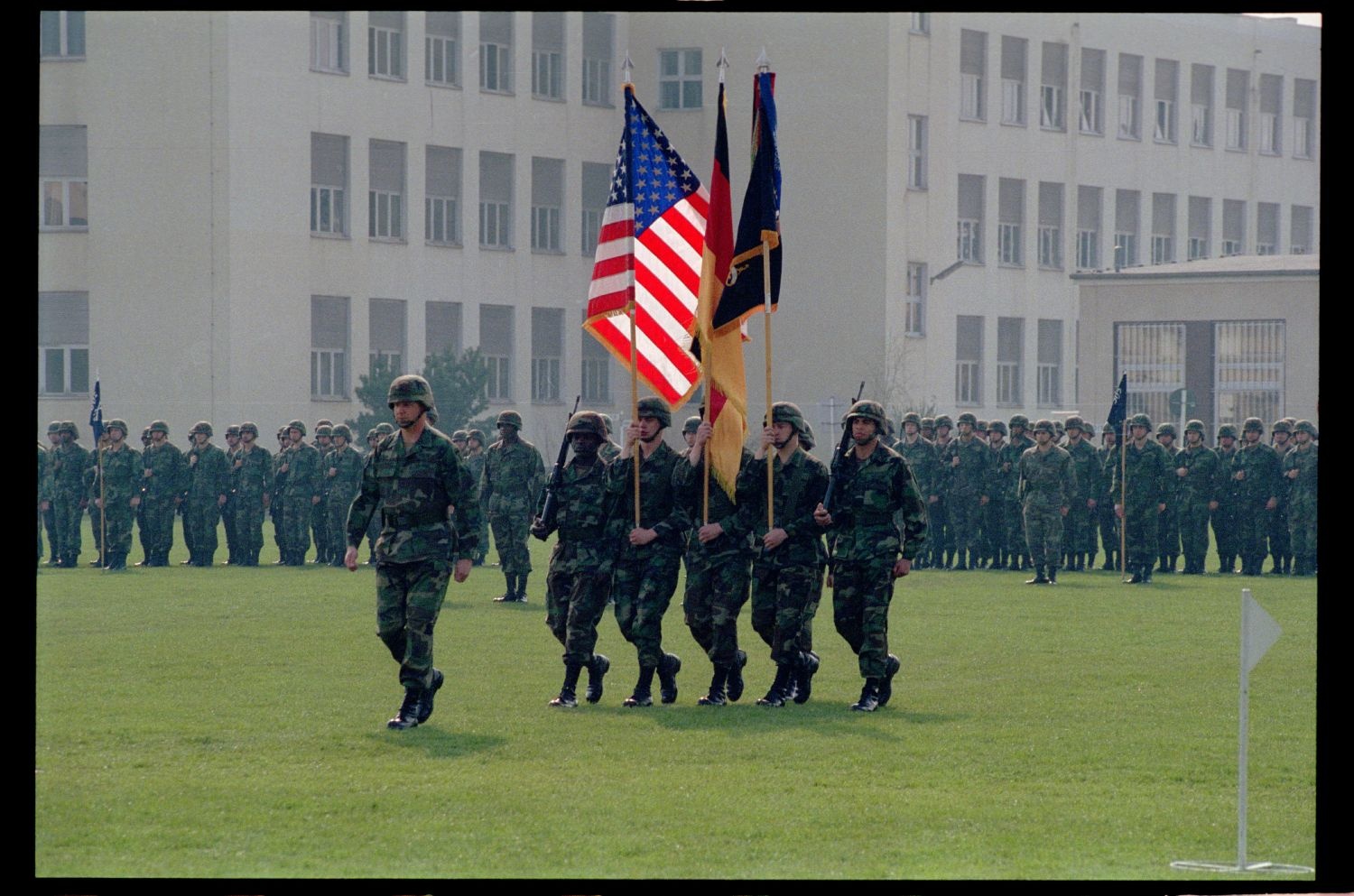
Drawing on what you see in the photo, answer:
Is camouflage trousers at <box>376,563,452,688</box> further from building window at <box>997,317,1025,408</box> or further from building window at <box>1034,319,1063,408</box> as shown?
building window at <box>1034,319,1063,408</box>

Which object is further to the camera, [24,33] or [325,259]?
[325,259]

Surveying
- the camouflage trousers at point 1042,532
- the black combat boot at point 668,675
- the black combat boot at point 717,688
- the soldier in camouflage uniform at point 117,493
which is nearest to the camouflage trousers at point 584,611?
the black combat boot at point 668,675

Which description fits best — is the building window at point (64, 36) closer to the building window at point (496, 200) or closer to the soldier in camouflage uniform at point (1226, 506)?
the building window at point (496, 200)

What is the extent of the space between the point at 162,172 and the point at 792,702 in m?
30.1

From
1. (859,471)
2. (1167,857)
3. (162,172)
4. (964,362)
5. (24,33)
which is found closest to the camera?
(24,33)

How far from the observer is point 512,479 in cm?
2212

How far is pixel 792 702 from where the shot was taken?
14.5 meters

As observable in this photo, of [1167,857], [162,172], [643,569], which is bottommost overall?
[1167,857]

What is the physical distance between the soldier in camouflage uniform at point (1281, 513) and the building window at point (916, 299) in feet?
72.6

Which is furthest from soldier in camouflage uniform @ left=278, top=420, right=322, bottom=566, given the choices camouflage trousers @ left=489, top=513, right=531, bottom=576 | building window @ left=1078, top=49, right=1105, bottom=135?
building window @ left=1078, top=49, right=1105, bottom=135

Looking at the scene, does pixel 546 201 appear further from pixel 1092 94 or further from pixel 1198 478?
pixel 1198 478

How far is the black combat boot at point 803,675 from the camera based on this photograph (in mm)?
14422

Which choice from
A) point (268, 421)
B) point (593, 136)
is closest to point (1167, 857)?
point (268, 421)

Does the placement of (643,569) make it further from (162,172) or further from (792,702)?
(162,172)
